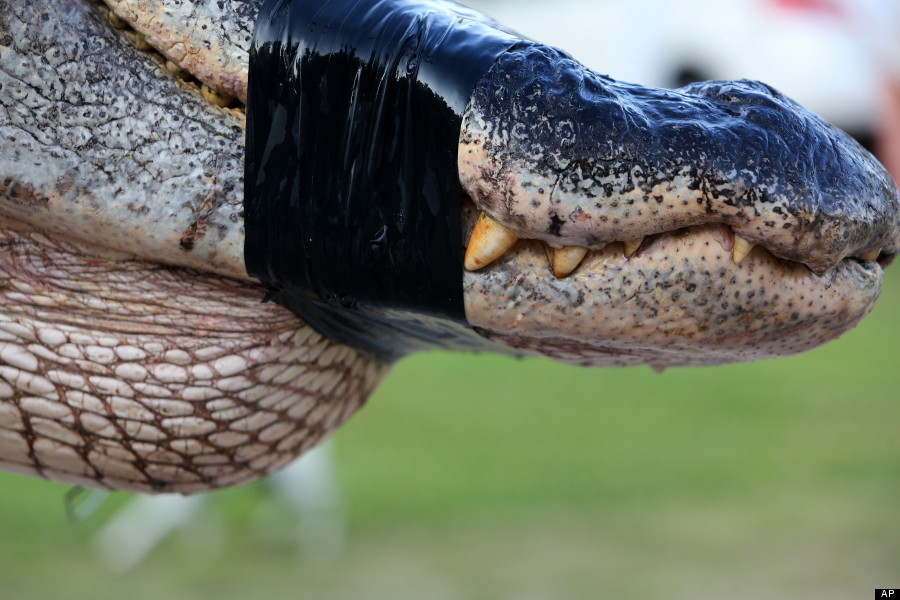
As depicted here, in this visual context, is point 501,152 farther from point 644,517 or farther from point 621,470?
point 621,470

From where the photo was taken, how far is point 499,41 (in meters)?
1.31

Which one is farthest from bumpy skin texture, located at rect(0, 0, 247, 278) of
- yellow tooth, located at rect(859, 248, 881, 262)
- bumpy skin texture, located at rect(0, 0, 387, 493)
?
yellow tooth, located at rect(859, 248, 881, 262)

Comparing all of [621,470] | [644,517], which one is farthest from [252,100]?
[621,470]

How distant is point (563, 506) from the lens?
6484 millimetres

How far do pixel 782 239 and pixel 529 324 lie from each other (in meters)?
0.29

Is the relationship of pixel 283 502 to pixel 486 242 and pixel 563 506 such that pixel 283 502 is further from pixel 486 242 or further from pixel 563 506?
pixel 486 242

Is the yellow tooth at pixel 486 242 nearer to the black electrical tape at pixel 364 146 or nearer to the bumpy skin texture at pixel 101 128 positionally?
the black electrical tape at pixel 364 146

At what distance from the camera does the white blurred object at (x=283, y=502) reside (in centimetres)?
588

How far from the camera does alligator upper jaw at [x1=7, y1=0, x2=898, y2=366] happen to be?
1.27m

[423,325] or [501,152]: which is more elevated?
[501,152]

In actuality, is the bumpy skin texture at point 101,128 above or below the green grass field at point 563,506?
above

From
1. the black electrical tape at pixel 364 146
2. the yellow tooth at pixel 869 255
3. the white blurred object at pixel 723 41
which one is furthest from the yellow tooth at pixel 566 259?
the white blurred object at pixel 723 41

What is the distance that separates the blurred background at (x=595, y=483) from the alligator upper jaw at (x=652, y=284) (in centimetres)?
298

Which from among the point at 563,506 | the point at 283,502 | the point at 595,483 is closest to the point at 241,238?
the point at 283,502
